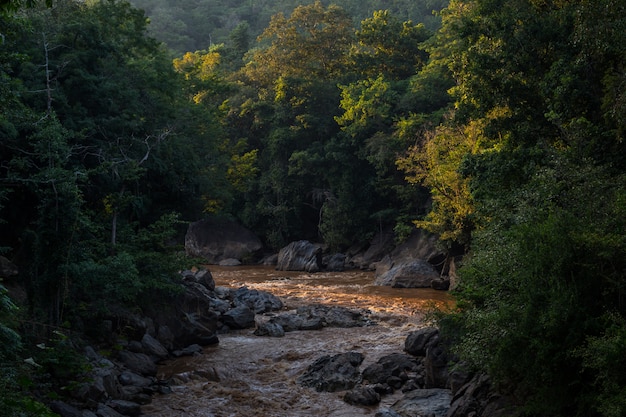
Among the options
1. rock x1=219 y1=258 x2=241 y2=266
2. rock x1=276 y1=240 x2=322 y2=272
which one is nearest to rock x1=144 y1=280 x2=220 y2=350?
rock x1=276 y1=240 x2=322 y2=272

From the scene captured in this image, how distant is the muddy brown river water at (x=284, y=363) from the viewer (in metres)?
11.7

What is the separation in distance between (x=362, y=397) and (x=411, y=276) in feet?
49.3

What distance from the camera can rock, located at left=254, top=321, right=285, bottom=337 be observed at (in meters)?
17.5

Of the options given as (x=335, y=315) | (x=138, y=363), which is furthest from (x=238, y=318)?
(x=138, y=363)

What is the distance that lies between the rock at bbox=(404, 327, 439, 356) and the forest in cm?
184

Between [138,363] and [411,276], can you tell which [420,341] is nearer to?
[138,363]

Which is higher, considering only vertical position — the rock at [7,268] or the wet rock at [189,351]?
the rock at [7,268]

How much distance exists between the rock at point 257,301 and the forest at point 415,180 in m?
3.75

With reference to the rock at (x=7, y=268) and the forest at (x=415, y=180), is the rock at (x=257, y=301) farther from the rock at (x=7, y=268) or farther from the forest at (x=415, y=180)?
the rock at (x=7, y=268)

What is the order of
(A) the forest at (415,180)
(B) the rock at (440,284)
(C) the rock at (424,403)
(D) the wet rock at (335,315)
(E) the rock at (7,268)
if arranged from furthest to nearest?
1. (B) the rock at (440,284)
2. (D) the wet rock at (335,315)
3. (E) the rock at (7,268)
4. (C) the rock at (424,403)
5. (A) the forest at (415,180)

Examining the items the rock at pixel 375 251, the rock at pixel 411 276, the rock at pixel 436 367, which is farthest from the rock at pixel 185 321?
the rock at pixel 375 251

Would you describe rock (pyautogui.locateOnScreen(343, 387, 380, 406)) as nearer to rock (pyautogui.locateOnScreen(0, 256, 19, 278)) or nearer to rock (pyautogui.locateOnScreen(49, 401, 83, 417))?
rock (pyautogui.locateOnScreen(49, 401, 83, 417))

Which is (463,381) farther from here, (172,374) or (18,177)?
(18,177)

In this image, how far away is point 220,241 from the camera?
39.4m
